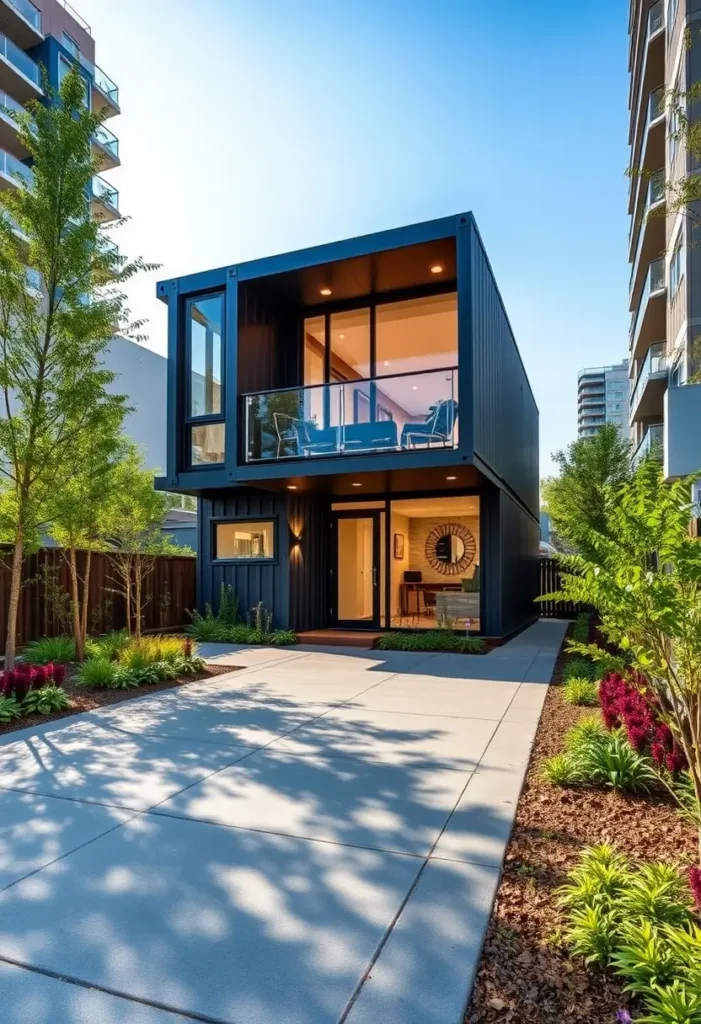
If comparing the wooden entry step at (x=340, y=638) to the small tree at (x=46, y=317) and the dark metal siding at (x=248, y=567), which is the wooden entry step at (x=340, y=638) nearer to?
the dark metal siding at (x=248, y=567)

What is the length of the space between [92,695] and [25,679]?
83 cm

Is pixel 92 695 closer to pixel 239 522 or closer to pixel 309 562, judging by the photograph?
pixel 239 522

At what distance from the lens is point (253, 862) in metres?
2.65

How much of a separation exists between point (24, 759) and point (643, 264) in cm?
2165

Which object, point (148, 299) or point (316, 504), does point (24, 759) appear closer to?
point (316, 504)

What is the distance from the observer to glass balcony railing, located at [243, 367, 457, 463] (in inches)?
349

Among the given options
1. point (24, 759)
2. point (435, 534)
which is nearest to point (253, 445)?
point (435, 534)

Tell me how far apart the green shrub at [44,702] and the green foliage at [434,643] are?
5144 mm

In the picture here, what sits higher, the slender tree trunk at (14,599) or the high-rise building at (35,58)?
the high-rise building at (35,58)

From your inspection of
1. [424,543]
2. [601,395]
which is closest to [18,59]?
[424,543]

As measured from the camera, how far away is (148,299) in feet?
37.7

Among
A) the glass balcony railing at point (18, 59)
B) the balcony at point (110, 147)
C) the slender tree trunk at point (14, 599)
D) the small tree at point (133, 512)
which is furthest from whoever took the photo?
the balcony at point (110, 147)

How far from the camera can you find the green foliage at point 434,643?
916 centimetres

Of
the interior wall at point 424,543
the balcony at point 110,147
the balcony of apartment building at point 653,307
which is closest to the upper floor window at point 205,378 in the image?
the interior wall at point 424,543
